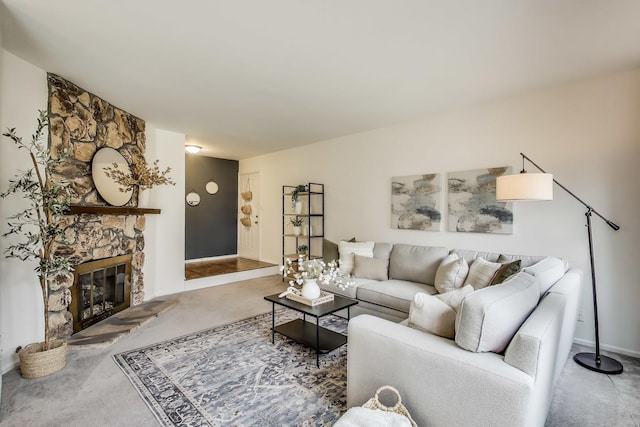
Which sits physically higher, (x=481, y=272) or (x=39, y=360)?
(x=481, y=272)

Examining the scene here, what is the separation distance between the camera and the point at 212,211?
6.79m

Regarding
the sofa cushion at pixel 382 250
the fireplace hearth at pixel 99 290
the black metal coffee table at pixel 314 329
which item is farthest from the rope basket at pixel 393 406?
the fireplace hearth at pixel 99 290

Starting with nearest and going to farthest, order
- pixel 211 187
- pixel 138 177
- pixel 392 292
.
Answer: pixel 392 292 < pixel 138 177 < pixel 211 187

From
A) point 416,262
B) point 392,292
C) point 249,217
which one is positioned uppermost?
point 249,217

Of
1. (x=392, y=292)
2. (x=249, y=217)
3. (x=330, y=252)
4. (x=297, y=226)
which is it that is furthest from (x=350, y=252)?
(x=249, y=217)

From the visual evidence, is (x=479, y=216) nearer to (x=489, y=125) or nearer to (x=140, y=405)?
(x=489, y=125)

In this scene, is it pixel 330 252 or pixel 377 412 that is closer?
pixel 377 412

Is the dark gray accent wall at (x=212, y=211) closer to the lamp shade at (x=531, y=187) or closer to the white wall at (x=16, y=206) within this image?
the white wall at (x=16, y=206)

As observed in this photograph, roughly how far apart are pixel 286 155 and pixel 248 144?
797 millimetres

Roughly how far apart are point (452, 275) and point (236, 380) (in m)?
2.21

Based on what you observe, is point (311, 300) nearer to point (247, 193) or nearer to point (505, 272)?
point (505, 272)

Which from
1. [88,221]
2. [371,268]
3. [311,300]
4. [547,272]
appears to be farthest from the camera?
[371,268]

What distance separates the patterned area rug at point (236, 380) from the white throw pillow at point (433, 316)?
31.5 inches

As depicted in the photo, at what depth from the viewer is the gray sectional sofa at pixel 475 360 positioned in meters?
1.29
